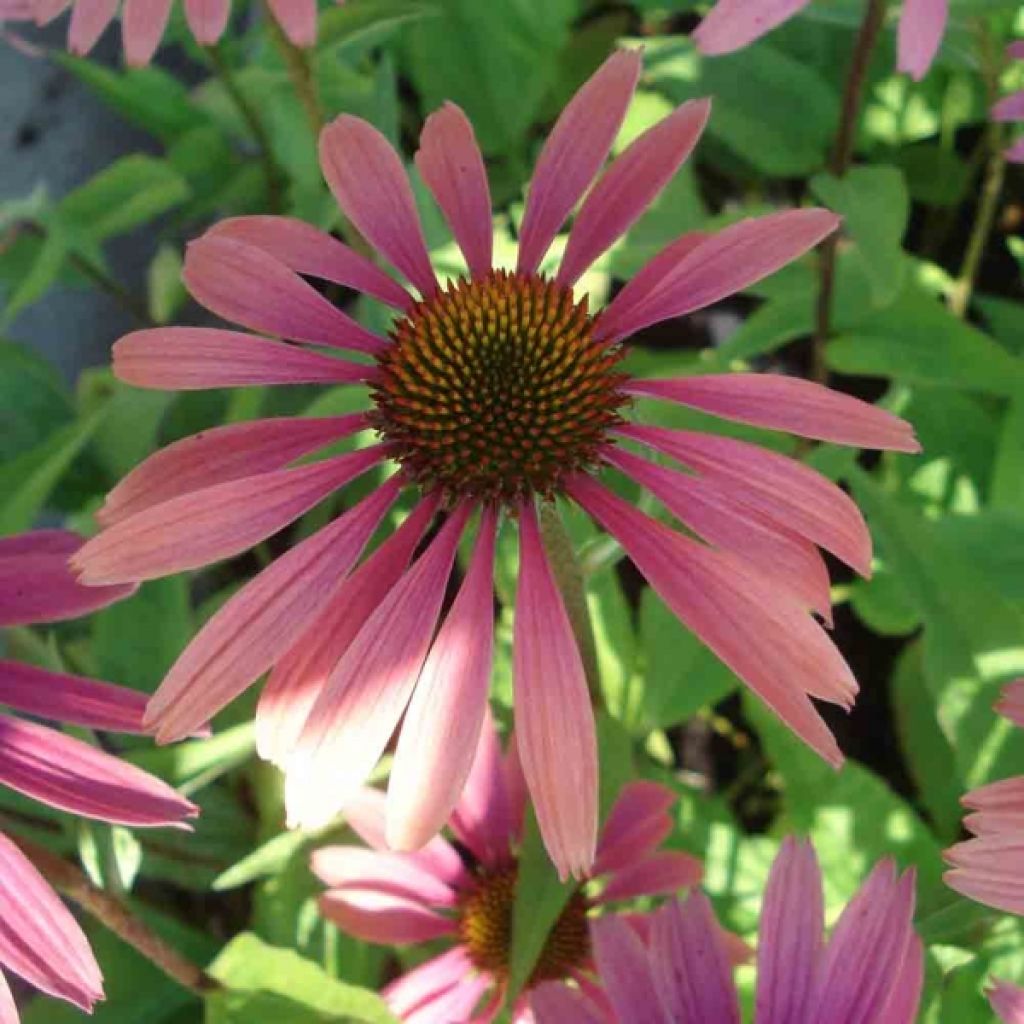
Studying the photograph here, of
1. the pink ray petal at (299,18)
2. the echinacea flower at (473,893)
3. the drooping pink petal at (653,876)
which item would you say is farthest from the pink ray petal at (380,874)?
the pink ray petal at (299,18)

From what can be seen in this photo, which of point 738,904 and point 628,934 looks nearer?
point 628,934

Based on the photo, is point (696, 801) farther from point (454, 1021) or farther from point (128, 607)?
point (128, 607)

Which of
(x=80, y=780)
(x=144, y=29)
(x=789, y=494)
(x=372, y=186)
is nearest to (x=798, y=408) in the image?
(x=789, y=494)

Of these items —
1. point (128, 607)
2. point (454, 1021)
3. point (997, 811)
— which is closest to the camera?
point (997, 811)

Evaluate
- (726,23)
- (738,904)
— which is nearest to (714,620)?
(726,23)

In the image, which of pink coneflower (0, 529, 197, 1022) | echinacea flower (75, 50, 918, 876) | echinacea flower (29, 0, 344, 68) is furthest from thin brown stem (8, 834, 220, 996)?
echinacea flower (29, 0, 344, 68)

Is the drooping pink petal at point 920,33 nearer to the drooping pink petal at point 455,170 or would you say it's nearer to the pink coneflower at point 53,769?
the drooping pink petal at point 455,170
